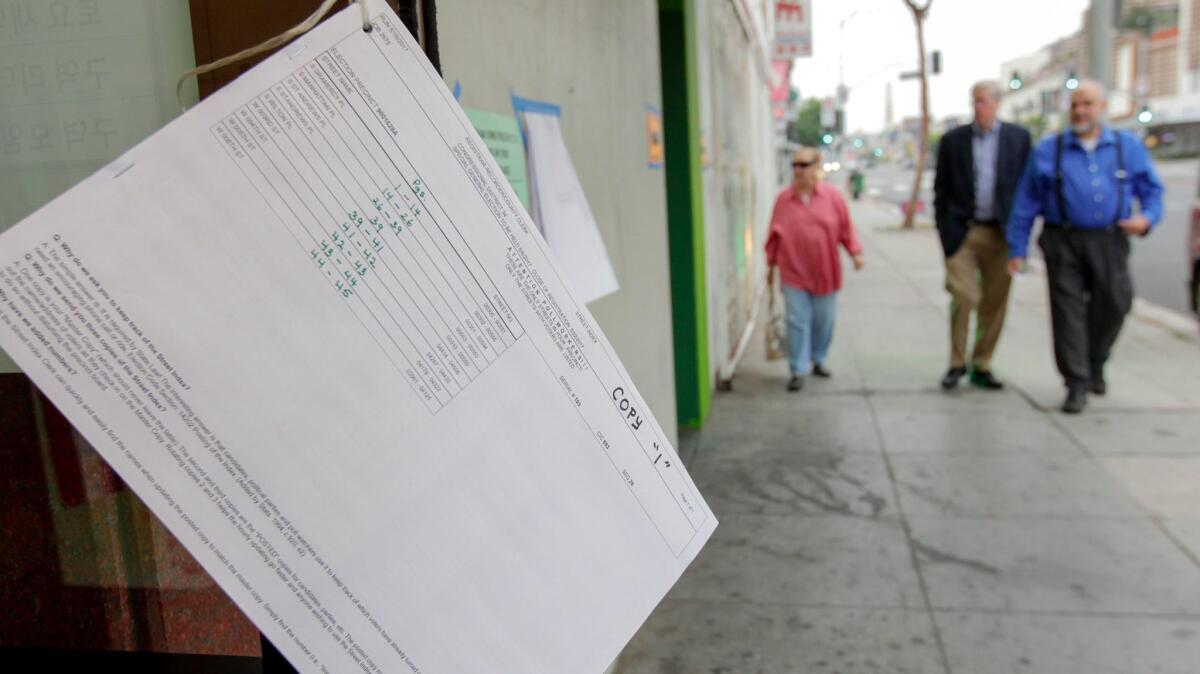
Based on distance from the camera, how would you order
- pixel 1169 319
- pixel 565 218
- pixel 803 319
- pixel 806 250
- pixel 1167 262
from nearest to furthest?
pixel 565 218, pixel 806 250, pixel 803 319, pixel 1169 319, pixel 1167 262

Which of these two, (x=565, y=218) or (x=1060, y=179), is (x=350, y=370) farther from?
(x=1060, y=179)

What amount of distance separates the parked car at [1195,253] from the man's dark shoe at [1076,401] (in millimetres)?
3985

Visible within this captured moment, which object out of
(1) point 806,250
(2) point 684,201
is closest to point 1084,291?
(1) point 806,250

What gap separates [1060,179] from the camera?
6523mm

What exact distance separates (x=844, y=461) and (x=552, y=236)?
3.98m

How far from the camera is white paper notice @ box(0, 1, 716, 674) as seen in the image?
31.0 inches

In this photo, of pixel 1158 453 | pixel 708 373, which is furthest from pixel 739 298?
pixel 1158 453

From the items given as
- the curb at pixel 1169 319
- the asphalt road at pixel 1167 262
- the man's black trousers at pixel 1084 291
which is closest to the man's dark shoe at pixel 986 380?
the man's black trousers at pixel 1084 291

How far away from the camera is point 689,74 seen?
21.1 feet

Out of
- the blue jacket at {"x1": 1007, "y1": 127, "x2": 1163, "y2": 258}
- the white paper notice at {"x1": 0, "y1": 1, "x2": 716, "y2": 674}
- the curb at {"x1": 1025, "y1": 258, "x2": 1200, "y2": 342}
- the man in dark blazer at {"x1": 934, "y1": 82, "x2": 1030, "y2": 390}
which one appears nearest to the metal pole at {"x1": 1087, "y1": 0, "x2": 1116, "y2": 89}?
the curb at {"x1": 1025, "y1": 258, "x2": 1200, "y2": 342}

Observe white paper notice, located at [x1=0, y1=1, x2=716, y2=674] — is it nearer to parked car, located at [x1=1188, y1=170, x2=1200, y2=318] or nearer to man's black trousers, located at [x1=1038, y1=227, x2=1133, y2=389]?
man's black trousers, located at [x1=1038, y1=227, x2=1133, y2=389]

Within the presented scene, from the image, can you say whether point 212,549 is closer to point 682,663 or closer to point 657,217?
point 682,663

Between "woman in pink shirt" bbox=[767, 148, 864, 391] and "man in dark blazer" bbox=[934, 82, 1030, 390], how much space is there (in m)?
0.80

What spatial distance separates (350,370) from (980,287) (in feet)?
A: 24.0
